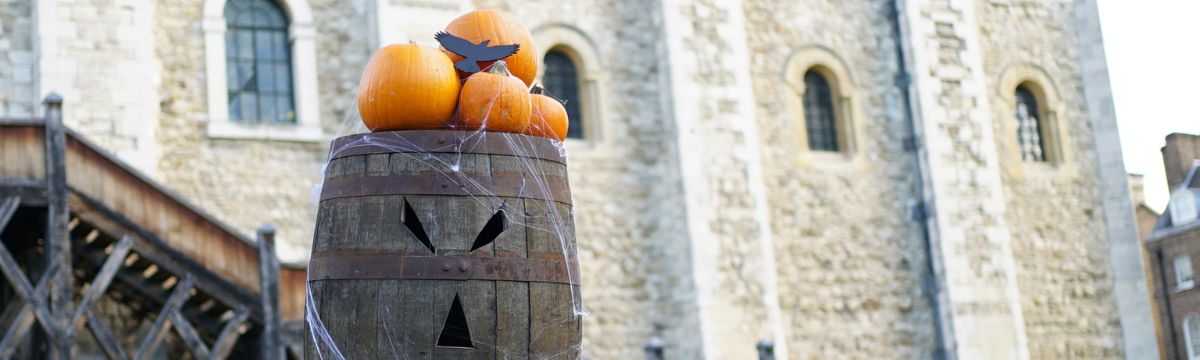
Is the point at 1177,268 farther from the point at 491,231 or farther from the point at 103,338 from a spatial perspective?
the point at 491,231

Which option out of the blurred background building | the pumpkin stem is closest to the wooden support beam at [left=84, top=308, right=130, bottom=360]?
the pumpkin stem

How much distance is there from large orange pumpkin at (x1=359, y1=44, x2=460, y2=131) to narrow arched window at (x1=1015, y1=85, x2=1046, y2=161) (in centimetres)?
1427

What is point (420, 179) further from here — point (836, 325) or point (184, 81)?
point (836, 325)

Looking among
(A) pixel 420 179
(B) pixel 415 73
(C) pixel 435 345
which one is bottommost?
(C) pixel 435 345

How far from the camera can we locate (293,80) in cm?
1453

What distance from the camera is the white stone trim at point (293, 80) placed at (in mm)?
14023

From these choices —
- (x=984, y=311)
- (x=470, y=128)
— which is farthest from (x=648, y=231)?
(x=470, y=128)

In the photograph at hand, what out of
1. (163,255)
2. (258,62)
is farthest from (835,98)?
(163,255)

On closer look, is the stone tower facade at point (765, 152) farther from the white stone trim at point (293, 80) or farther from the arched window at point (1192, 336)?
the arched window at point (1192, 336)

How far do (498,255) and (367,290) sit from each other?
1.49 feet

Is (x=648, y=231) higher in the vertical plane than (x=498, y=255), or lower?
higher

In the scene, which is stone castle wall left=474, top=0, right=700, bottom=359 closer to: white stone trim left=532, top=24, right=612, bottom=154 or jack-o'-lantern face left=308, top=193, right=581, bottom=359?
white stone trim left=532, top=24, right=612, bottom=154

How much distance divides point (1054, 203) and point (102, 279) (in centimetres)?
1188

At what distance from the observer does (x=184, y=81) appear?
45.7 feet
